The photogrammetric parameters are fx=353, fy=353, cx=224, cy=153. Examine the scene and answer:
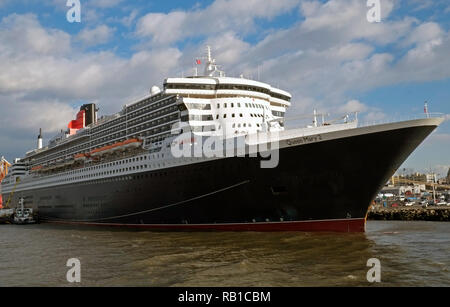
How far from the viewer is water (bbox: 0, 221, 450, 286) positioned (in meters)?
11.1

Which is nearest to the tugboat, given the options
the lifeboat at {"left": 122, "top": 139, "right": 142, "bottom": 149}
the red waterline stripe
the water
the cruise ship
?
the cruise ship

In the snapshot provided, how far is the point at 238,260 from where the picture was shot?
45.1ft

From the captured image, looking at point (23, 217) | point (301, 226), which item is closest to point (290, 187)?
point (301, 226)

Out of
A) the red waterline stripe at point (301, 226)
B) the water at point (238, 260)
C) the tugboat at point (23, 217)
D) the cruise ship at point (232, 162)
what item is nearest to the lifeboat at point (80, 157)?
the cruise ship at point (232, 162)

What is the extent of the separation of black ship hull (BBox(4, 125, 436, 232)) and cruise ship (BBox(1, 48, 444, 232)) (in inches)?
2.0

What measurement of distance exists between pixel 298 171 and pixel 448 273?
25.9 ft

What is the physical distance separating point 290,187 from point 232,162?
336 cm

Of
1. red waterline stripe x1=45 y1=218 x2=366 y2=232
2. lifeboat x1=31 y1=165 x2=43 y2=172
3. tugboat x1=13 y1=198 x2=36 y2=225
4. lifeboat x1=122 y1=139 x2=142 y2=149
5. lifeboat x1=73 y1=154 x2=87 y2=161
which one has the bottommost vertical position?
tugboat x1=13 y1=198 x2=36 y2=225

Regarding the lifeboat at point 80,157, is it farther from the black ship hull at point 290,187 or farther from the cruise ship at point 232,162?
the black ship hull at point 290,187

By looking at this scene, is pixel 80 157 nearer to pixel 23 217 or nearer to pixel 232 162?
pixel 23 217

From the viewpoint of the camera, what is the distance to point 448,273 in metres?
11.3

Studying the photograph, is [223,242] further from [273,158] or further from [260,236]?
[273,158]

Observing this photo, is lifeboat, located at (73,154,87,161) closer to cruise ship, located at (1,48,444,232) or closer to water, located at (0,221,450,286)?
cruise ship, located at (1,48,444,232)
